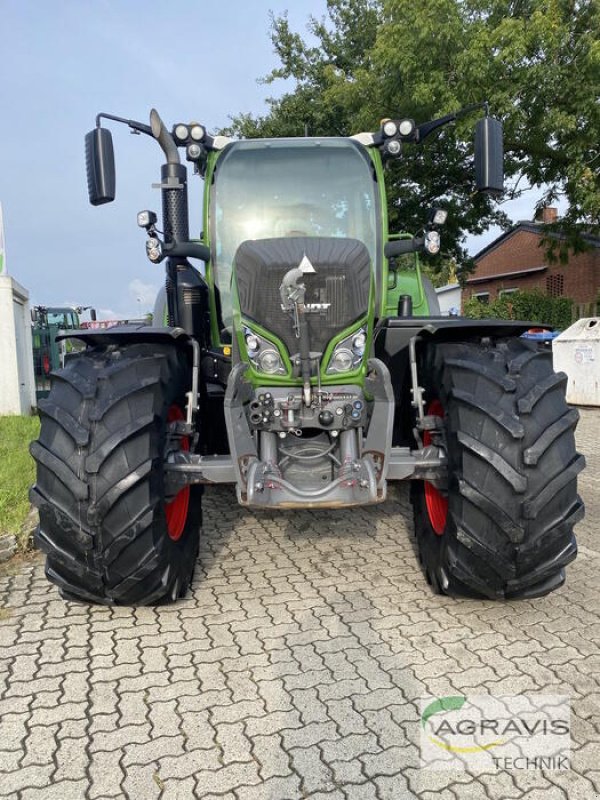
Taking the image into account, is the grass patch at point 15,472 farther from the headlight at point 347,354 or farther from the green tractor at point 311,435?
the headlight at point 347,354

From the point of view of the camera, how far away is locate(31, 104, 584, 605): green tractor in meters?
2.79

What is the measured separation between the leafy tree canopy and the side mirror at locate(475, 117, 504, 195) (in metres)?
6.28

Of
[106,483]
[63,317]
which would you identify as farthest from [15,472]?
[63,317]

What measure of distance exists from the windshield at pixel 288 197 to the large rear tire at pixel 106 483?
128 cm

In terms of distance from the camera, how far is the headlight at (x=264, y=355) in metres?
3.10

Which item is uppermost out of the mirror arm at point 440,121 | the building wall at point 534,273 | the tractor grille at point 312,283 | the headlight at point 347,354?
the building wall at point 534,273

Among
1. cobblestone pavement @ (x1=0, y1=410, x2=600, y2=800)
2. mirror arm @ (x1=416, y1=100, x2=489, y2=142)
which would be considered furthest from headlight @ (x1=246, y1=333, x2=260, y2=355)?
mirror arm @ (x1=416, y1=100, x2=489, y2=142)

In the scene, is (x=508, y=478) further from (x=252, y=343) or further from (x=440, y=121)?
(x=440, y=121)

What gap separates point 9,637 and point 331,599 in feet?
5.03

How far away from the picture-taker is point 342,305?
3.07 m

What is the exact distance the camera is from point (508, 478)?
2732mm

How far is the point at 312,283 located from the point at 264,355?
40 cm

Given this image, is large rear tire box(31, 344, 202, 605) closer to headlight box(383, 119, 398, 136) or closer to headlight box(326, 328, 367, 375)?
headlight box(326, 328, 367, 375)

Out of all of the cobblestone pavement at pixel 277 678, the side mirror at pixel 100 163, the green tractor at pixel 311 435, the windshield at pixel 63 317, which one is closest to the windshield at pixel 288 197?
the side mirror at pixel 100 163
